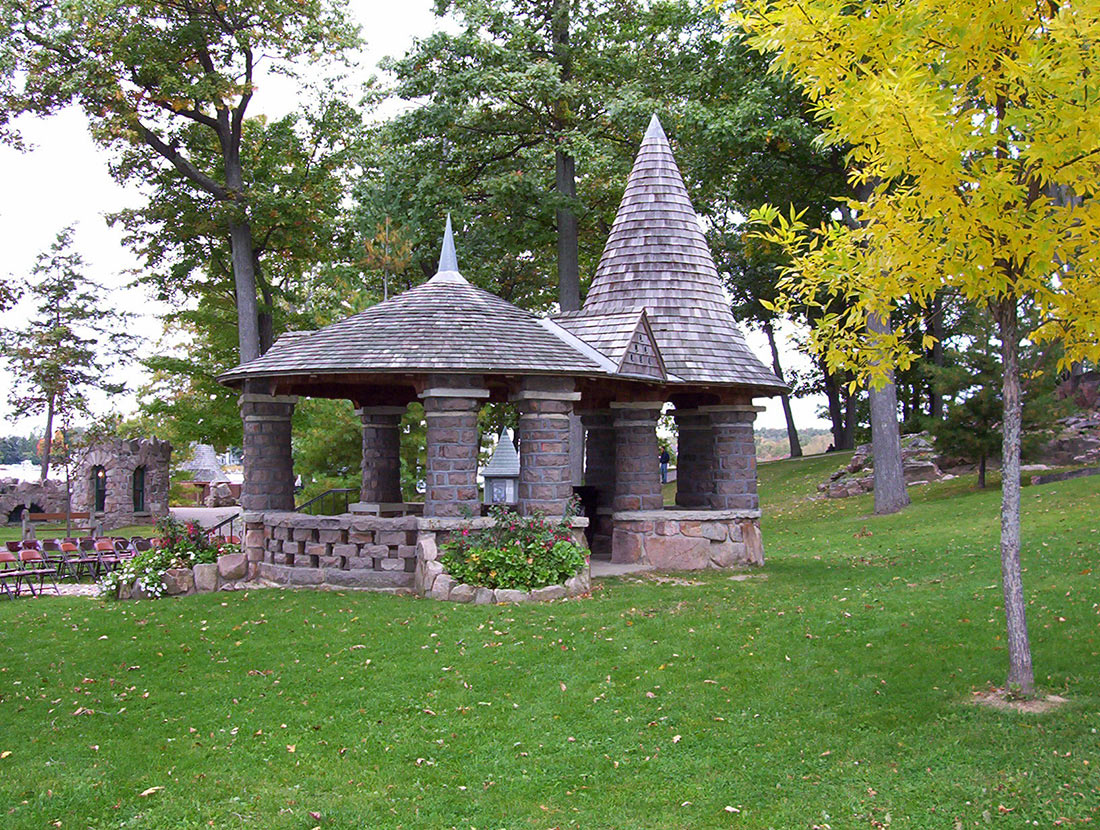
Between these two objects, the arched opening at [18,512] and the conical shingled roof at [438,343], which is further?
the arched opening at [18,512]

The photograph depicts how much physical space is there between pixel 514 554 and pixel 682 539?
3704 millimetres

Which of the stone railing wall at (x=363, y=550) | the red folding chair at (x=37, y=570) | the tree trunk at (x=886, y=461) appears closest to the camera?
the stone railing wall at (x=363, y=550)

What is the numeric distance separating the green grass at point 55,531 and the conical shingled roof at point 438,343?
47.8ft

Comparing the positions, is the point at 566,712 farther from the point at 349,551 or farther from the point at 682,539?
the point at 682,539

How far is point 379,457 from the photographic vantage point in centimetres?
1755

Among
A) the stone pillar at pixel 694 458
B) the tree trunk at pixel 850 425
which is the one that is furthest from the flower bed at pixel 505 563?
the tree trunk at pixel 850 425

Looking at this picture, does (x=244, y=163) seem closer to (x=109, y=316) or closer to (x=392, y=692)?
Answer: (x=109, y=316)

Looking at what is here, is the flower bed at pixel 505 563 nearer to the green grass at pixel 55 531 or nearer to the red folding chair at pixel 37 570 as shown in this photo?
the red folding chair at pixel 37 570

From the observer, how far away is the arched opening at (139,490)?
96.8ft

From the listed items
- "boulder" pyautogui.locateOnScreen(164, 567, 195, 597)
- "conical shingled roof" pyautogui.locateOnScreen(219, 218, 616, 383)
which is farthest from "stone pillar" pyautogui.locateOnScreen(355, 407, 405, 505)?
"boulder" pyautogui.locateOnScreen(164, 567, 195, 597)

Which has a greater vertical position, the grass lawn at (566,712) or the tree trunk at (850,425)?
the tree trunk at (850,425)

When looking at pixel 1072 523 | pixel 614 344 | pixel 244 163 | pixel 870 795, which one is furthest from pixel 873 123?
pixel 244 163

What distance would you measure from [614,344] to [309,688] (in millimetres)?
7190

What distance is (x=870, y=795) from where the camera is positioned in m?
6.07
